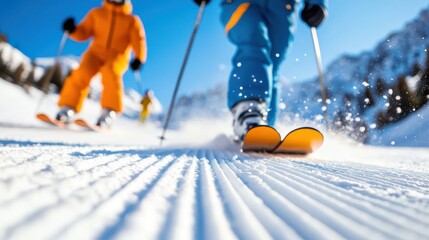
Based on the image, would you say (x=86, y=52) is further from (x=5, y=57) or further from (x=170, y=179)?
(x=5, y=57)

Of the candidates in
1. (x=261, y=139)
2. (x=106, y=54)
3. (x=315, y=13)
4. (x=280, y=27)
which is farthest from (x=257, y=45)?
(x=106, y=54)

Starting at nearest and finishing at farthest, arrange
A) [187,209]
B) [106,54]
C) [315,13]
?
[187,209] < [315,13] < [106,54]

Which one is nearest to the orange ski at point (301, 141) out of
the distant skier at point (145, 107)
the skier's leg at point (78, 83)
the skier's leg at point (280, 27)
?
the skier's leg at point (280, 27)

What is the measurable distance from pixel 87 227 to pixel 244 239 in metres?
0.14

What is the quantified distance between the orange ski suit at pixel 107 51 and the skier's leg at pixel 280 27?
164 centimetres

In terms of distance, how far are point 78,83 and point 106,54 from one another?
393mm

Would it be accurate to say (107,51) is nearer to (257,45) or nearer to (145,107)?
(257,45)

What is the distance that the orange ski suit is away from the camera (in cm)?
301

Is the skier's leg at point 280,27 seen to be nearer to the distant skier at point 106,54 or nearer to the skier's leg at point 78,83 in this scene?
the distant skier at point 106,54

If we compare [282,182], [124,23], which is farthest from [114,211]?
[124,23]

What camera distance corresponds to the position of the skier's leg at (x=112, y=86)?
119 inches

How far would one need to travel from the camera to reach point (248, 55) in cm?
173

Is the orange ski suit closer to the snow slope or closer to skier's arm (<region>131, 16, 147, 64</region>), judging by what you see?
skier's arm (<region>131, 16, 147, 64</region>)

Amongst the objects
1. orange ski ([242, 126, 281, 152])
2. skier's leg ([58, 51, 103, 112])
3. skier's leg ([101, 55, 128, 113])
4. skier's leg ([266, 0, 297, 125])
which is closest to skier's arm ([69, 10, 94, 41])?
skier's leg ([58, 51, 103, 112])
